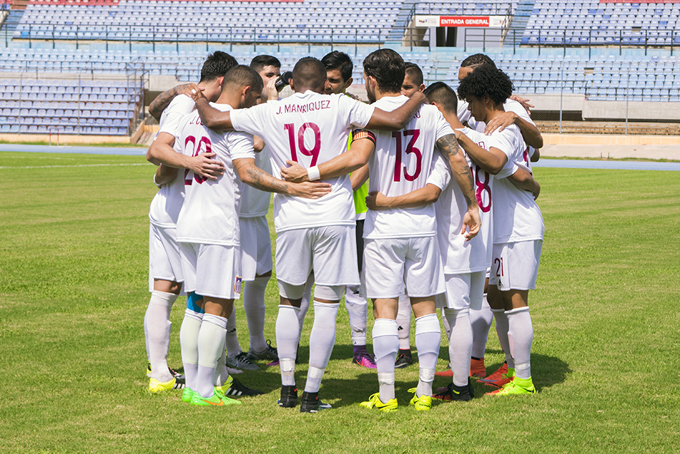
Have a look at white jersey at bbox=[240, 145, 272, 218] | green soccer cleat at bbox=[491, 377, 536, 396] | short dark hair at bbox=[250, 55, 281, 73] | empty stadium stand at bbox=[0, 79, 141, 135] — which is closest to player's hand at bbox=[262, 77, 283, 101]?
short dark hair at bbox=[250, 55, 281, 73]

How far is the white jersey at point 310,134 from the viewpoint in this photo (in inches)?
184

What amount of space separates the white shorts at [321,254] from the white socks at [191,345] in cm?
73

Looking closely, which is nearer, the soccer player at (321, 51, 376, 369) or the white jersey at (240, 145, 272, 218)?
the white jersey at (240, 145, 272, 218)

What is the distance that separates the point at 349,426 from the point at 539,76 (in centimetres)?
3829

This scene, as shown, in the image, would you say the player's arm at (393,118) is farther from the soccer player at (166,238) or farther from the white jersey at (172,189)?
the white jersey at (172,189)

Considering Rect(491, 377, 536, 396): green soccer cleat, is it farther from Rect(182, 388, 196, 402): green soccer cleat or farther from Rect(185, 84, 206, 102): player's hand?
Rect(185, 84, 206, 102): player's hand

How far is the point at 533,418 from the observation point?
470 cm

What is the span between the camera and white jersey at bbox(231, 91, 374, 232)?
15.3 ft

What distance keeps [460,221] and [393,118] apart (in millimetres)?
903

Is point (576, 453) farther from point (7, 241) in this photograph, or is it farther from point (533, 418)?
point (7, 241)

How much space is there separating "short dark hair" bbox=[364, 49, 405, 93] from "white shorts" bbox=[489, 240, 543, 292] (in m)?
1.37

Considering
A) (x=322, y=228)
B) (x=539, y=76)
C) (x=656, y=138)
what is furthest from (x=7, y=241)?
(x=539, y=76)

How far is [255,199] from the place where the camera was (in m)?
5.53

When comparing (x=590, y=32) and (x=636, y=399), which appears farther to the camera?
(x=590, y=32)
